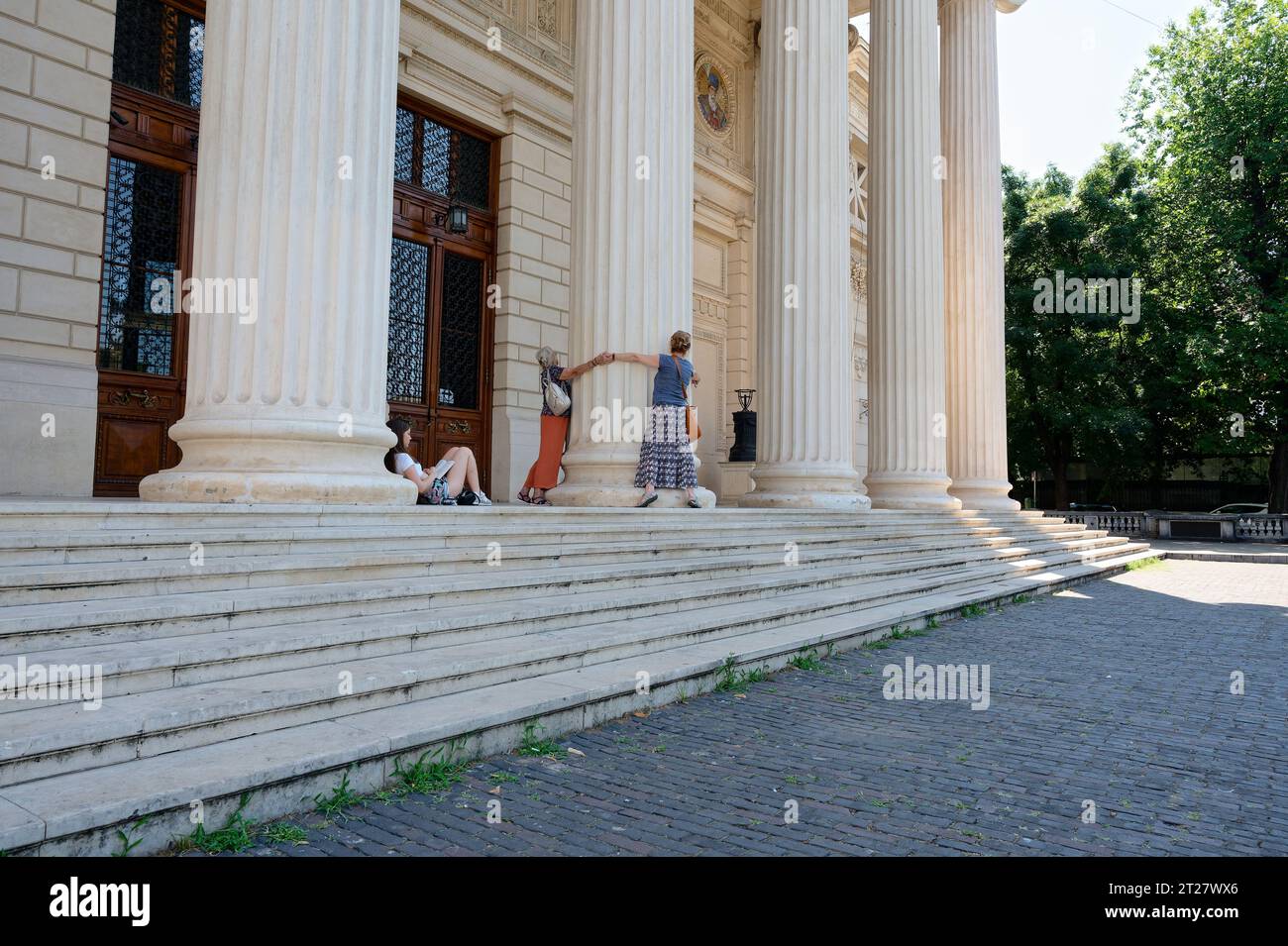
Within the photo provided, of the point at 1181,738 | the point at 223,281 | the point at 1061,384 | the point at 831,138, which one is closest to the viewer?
the point at 1181,738

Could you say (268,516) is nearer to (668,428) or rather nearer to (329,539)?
(329,539)

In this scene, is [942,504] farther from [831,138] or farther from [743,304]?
[743,304]

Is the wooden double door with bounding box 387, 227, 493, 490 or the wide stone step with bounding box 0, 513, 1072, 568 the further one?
the wooden double door with bounding box 387, 227, 493, 490

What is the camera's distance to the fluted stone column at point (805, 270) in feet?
43.6

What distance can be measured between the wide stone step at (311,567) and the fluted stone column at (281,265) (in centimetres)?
102

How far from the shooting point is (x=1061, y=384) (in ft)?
103

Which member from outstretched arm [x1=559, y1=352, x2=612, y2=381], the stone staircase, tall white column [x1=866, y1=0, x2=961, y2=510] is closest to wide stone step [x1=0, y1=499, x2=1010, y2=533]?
the stone staircase

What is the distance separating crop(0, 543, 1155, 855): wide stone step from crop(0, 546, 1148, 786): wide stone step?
0.06 metres

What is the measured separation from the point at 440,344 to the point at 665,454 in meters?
5.88

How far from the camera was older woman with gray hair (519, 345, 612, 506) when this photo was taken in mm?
10641

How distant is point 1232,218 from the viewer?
28172 millimetres

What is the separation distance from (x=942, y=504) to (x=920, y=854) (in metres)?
12.9

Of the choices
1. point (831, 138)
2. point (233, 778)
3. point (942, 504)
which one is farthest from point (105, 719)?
point (942, 504)

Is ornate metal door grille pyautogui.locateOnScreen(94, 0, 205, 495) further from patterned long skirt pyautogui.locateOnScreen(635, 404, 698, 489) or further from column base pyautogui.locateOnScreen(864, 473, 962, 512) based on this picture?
column base pyautogui.locateOnScreen(864, 473, 962, 512)
